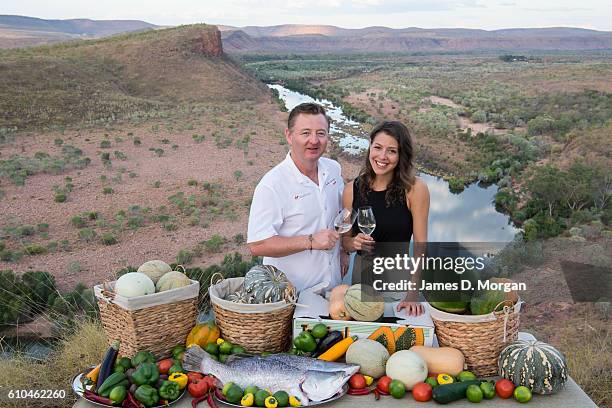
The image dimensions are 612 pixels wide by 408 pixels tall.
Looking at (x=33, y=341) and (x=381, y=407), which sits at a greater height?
(x=381, y=407)

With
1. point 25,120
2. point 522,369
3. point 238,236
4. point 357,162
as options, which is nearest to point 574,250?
point 238,236

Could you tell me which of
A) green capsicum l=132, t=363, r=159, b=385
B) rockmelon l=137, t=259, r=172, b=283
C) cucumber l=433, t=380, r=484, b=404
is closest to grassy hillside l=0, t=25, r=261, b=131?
rockmelon l=137, t=259, r=172, b=283

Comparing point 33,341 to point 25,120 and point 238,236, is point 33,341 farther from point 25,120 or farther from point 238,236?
point 25,120

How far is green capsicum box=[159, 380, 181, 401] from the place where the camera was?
9.72ft

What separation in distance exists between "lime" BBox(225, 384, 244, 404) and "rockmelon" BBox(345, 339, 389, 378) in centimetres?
65

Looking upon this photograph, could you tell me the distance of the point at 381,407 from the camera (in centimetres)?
294

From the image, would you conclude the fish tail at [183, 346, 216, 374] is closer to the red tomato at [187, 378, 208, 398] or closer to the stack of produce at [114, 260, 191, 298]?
the red tomato at [187, 378, 208, 398]

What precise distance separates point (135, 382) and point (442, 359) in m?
1.73

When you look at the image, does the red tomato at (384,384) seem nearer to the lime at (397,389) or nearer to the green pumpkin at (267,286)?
the lime at (397,389)

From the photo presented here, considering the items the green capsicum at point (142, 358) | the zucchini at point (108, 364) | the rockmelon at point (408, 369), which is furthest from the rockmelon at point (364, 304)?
the zucchini at point (108, 364)

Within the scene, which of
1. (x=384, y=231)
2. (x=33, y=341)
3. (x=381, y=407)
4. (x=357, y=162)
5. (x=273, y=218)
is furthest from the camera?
(x=357, y=162)

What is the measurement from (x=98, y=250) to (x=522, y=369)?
14384 mm

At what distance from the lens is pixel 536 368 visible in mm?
3008

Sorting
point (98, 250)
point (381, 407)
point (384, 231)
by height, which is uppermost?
point (384, 231)
